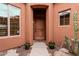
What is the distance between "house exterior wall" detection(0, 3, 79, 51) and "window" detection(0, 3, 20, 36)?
167 mm

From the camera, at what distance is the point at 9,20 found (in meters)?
4.45

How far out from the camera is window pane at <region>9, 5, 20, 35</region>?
4.24m

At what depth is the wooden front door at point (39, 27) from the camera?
4484 millimetres

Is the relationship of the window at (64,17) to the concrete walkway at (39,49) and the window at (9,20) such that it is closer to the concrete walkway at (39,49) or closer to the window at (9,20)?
the concrete walkway at (39,49)

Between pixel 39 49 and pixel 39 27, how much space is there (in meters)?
0.76

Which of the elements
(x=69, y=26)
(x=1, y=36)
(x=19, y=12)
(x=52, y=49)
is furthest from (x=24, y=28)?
(x=69, y=26)

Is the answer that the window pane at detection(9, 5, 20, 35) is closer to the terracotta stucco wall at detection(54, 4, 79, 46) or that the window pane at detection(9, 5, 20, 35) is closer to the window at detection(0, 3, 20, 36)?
the window at detection(0, 3, 20, 36)

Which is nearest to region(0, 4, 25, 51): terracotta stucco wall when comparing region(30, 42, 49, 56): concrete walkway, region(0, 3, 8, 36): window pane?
region(0, 3, 8, 36): window pane

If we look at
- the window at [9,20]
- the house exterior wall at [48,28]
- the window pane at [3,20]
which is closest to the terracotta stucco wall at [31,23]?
the house exterior wall at [48,28]

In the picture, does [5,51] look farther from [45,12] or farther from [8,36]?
[45,12]

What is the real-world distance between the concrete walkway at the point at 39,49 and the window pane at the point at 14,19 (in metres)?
0.69

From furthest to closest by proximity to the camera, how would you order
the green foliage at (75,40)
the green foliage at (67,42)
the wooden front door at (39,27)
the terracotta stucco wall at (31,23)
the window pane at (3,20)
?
the wooden front door at (39,27)
the window pane at (3,20)
the terracotta stucco wall at (31,23)
the green foliage at (67,42)
the green foliage at (75,40)

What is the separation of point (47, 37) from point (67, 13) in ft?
3.29

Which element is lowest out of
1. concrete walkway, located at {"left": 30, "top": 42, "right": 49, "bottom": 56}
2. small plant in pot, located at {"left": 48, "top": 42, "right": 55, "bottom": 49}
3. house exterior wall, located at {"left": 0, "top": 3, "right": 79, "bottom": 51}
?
concrete walkway, located at {"left": 30, "top": 42, "right": 49, "bottom": 56}
